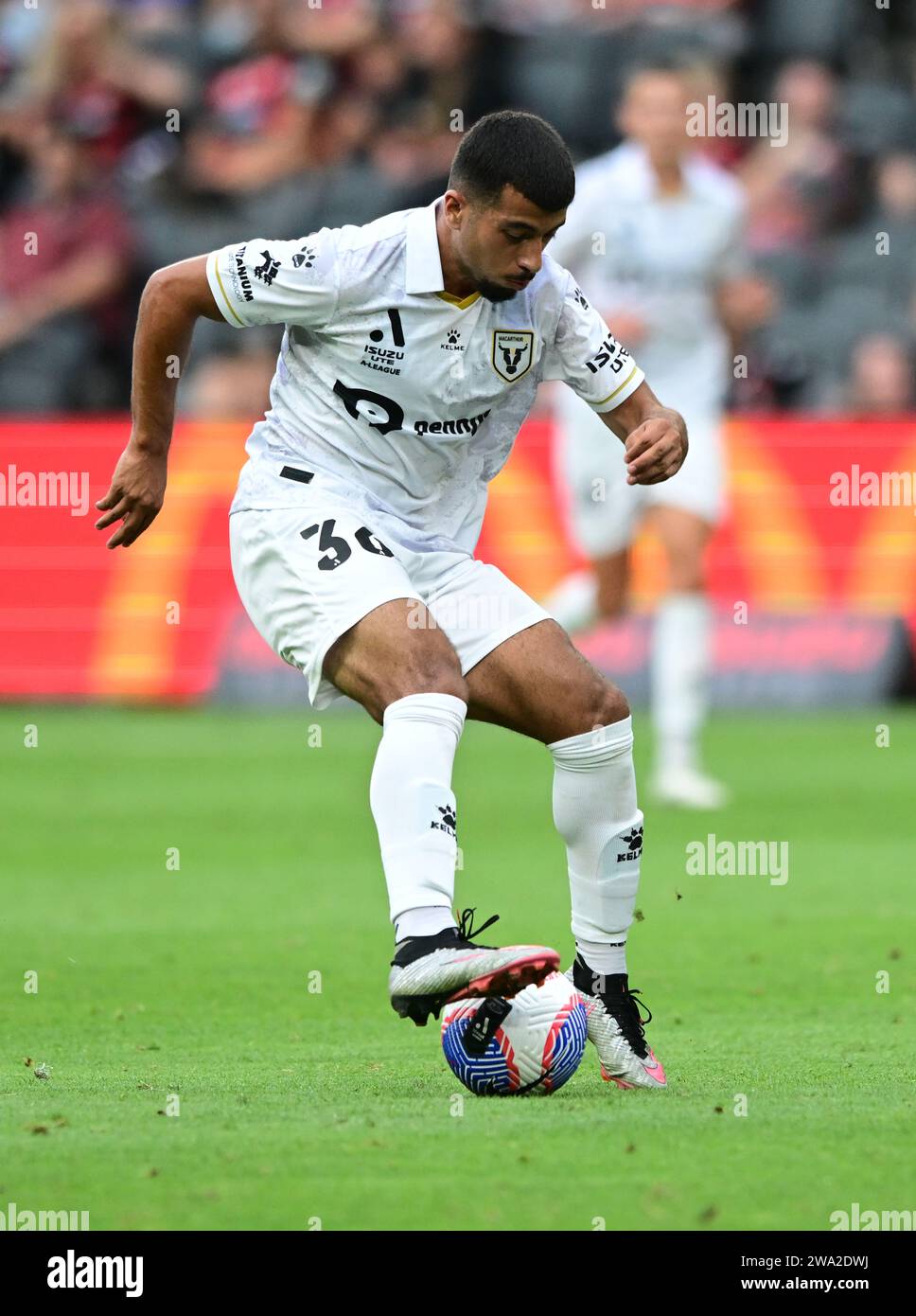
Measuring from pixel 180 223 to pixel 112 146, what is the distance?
89cm

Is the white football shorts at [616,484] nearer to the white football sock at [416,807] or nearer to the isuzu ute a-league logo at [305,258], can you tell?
the isuzu ute a-league logo at [305,258]

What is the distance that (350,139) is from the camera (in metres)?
17.7

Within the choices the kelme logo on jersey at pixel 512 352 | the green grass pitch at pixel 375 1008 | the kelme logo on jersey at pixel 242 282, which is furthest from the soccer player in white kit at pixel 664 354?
the kelme logo on jersey at pixel 242 282

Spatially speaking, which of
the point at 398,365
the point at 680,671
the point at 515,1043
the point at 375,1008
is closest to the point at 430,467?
the point at 398,365

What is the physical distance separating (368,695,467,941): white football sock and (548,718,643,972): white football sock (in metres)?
0.48

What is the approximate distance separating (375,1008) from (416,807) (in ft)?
5.41

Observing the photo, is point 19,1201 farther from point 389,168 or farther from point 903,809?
point 389,168

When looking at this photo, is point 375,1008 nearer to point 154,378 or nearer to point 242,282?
point 154,378

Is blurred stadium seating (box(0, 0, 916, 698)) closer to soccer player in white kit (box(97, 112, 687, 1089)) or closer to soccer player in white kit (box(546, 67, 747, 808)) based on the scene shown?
soccer player in white kit (box(546, 67, 747, 808))

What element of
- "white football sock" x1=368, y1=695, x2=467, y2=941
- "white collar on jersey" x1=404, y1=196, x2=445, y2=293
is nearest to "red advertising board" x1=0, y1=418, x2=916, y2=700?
"white collar on jersey" x1=404, y1=196, x2=445, y2=293

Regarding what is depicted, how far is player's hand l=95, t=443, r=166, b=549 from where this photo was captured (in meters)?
5.44

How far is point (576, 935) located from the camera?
563cm

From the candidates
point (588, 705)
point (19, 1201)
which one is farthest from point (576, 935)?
point (19, 1201)

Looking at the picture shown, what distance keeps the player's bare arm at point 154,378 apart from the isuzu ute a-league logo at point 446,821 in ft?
3.39
